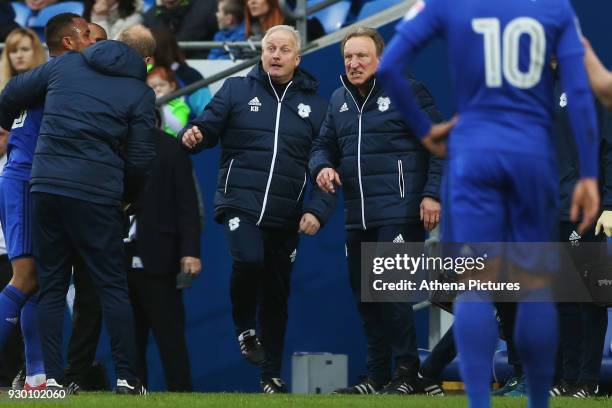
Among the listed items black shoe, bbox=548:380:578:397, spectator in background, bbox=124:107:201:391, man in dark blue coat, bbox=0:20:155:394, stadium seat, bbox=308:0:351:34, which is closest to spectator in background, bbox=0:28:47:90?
spectator in background, bbox=124:107:201:391

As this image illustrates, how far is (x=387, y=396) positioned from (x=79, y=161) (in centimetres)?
208

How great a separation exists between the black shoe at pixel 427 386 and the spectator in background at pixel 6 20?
18.7 ft

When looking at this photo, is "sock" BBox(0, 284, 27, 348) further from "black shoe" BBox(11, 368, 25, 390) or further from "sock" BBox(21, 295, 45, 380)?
"black shoe" BBox(11, 368, 25, 390)

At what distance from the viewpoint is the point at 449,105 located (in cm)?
1020

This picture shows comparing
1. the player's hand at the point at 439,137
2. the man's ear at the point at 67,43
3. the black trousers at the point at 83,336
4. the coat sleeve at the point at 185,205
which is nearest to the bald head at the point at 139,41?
the man's ear at the point at 67,43

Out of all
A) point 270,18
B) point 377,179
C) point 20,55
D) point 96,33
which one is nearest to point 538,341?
point 377,179

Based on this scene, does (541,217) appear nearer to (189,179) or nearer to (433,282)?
(433,282)

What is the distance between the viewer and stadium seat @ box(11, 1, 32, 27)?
13000 millimetres

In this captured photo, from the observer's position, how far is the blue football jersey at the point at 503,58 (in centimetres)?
508

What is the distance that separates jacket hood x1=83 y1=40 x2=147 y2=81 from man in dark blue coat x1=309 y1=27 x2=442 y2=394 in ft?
4.13

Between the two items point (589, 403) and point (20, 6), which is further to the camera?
point (20, 6)

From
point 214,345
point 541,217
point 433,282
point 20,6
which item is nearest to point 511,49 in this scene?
point 541,217

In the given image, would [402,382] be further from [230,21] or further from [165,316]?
[230,21]

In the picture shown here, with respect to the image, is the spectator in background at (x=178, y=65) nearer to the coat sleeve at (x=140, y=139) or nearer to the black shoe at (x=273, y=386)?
the black shoe at (x=273, y=386)
